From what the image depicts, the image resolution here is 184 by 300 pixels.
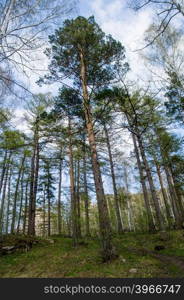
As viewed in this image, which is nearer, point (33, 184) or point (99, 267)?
point (99, 267)

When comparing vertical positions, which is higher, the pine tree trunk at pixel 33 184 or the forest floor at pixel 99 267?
the pine tree trunk at pixel 33 184

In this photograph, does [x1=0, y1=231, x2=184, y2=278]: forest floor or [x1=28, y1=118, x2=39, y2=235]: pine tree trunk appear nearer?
[x1=0, y1=231, x2=184, y2=278]: forest floor

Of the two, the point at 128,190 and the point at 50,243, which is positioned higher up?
the point at 128,190

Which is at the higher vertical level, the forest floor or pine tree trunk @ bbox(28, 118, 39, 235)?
pine tree trunk @ bbox(28, 118, 39, 235)

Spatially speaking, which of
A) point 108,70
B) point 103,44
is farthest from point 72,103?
point 103,44

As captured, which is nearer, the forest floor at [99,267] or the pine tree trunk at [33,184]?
the forest floor at [99,267]

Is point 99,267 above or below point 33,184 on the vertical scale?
below

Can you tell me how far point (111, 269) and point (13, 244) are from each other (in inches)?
251

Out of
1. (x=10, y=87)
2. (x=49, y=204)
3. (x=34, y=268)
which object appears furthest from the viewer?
(x=49, y=204)

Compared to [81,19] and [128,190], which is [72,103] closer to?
[81,19]

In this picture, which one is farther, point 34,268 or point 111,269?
point 34,268

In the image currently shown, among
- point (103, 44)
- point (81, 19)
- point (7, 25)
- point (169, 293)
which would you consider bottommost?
point (169, 293)

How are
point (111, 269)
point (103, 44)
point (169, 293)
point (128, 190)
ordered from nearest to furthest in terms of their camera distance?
point (169, 293) → point (111, 269) → point (103, 44) → point (128, 190)

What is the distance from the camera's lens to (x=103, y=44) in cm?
793
